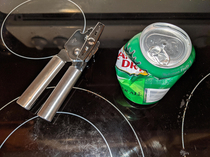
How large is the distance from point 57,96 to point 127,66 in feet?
0.78

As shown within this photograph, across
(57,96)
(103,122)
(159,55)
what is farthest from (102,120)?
(159,55)

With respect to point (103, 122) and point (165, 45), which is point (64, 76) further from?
point (165, 45)

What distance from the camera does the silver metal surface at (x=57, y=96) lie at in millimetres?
464

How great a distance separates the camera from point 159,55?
1.60 feet

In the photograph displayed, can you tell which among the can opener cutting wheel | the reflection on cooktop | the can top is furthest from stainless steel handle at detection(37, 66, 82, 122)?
the can top

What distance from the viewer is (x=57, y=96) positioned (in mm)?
480

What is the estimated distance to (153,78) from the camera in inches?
19.9

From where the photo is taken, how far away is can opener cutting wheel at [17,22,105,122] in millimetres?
475

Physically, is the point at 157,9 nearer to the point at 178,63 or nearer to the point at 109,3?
the point at 109,3

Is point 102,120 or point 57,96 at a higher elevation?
point 57,96

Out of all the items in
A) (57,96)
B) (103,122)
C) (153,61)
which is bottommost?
(103,122)

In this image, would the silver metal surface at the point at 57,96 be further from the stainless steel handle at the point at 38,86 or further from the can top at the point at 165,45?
the can top at the point at 165,45

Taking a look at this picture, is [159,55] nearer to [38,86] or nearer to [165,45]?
[165,45]

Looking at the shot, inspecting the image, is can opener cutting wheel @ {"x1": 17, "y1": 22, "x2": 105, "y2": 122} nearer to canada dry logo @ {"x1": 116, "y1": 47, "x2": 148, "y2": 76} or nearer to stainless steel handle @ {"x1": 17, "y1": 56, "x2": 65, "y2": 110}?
stainless steel handle @ {"x1": 17, "y1": 56, "x2": 65, "y2": 110}
